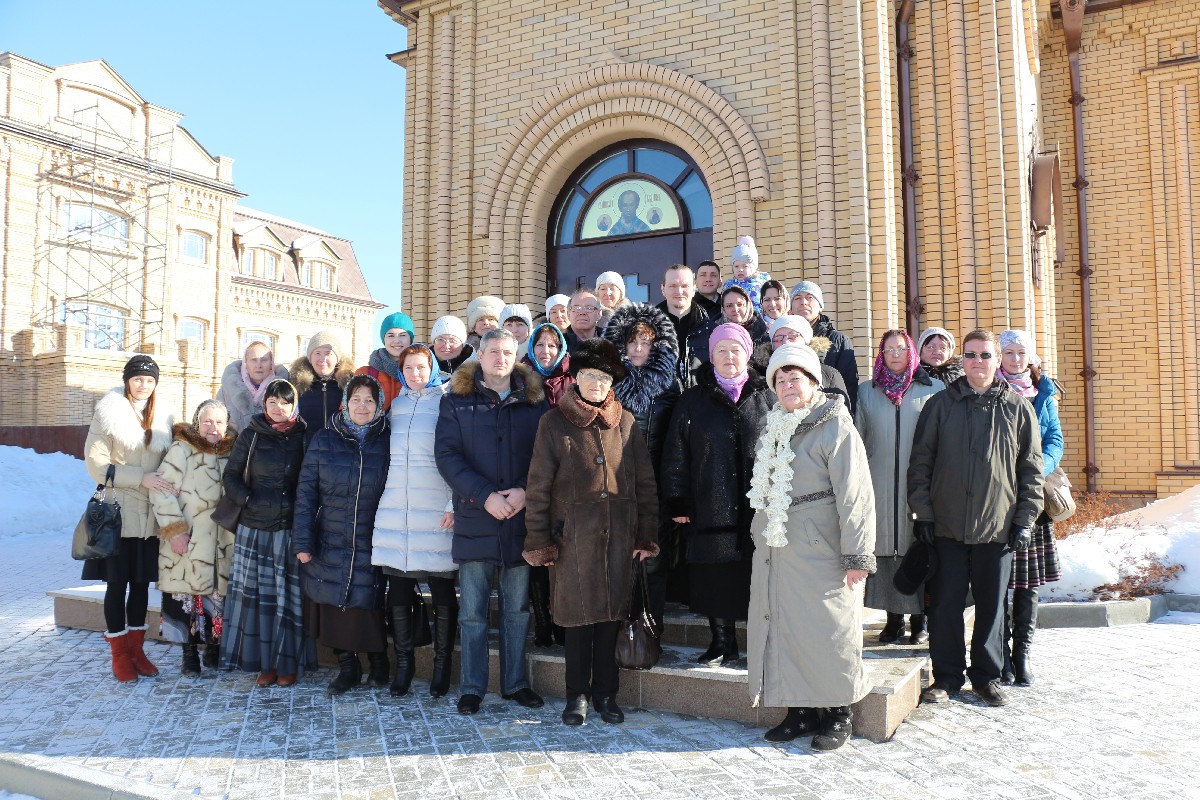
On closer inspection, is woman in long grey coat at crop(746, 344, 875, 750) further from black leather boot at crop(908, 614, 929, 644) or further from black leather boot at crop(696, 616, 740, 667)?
black leather boot at crop(908, 614, 929, 644)

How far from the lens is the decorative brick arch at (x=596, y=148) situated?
7.49 metres

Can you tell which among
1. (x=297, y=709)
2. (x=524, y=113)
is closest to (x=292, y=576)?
(x=297, y=709)

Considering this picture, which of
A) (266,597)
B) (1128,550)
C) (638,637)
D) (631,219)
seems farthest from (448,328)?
(1128,550)

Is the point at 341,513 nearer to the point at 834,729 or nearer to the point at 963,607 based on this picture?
the point at 834,729

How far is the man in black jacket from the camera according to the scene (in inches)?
208

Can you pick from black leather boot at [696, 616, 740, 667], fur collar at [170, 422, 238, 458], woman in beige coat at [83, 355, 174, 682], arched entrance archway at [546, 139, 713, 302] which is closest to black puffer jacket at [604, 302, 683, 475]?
black leather boot at [696, 616, 740, 667]

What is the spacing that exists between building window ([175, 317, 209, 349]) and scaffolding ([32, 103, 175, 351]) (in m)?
1.16

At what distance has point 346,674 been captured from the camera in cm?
486

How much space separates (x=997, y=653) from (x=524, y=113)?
672 cm

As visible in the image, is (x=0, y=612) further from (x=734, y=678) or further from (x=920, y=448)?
(x=920, y=448)

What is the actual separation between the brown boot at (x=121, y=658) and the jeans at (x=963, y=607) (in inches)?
189

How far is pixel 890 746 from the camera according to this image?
385 cm

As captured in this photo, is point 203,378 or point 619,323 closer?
point 619,323

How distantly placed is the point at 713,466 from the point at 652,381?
66 centimetres
